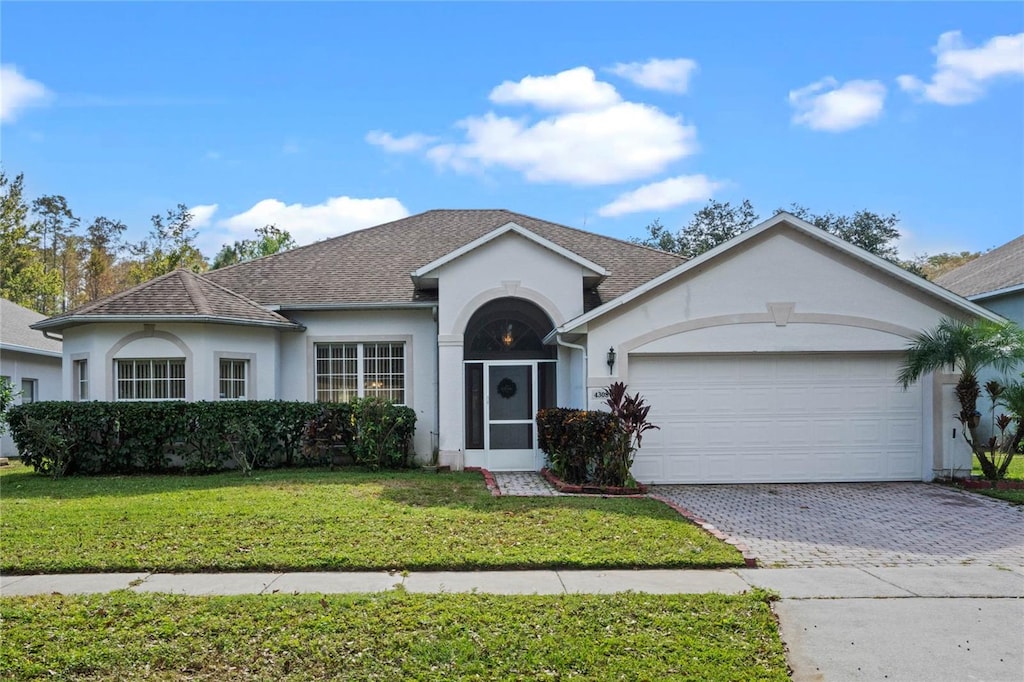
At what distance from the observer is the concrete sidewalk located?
5094mm

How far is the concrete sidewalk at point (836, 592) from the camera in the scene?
5.09m

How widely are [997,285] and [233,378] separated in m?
19.9

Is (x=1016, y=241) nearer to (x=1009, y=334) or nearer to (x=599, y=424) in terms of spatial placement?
(x=1009, y=334)

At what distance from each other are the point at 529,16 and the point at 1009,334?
10067 millimetres

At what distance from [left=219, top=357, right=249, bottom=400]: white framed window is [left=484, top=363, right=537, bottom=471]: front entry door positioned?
5.38m

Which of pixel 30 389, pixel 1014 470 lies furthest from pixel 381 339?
pixel 1014 470

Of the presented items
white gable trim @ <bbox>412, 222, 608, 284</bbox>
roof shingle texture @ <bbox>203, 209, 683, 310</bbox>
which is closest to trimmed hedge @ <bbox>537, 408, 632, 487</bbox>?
white gable trim @ <bbox>412, 222, 608, 284</bbox>

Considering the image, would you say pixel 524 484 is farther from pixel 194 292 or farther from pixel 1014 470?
pixel 1014 470

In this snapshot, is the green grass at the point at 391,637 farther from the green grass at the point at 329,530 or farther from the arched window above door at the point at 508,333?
the arched window above door at the point at 508,333

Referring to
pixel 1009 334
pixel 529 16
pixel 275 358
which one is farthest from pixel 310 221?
pixel 1009 334

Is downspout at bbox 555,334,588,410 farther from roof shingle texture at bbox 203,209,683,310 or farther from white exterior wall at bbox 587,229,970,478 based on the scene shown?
roof shingle texture at bbox 203,209,683,310

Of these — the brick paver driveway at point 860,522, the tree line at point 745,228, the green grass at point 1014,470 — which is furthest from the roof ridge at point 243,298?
the tree line at point 745,228

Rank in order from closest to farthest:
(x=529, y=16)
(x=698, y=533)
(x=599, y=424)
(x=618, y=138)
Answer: (x=698, y=533), (x=599, y=424), (x=529, y=16), (x=618, y=138)

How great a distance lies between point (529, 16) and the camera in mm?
13453
